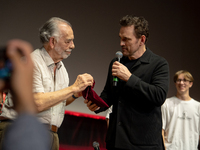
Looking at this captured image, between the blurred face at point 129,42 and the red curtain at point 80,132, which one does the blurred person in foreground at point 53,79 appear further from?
the red curtain at point 80,132

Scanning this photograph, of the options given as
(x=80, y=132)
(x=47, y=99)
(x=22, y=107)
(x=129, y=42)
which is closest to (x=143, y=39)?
(x=129, y=42)

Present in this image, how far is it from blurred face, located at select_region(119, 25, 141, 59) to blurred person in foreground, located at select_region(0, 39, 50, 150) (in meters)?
1.54

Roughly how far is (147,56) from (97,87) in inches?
126

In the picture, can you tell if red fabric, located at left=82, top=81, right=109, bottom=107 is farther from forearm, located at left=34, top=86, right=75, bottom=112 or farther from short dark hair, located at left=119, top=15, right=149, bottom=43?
short dark hair, located at left=119, top=15, right=149, bottom=43

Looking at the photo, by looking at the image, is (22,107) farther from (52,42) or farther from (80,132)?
(80,132)

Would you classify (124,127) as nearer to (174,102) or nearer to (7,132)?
(7,132)

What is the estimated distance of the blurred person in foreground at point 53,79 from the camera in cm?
166

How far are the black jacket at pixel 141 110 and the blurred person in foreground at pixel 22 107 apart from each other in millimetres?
1283

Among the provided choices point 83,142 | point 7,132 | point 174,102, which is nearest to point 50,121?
point 7,132

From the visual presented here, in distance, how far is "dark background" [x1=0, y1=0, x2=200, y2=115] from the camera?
4.46m

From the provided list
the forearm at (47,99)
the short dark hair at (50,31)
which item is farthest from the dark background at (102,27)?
the forearm at (47,99)

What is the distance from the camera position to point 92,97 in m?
1.81

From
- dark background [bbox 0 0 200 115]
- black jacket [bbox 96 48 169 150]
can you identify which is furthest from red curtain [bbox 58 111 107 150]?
black jacket [bbox 96 48 169 150]

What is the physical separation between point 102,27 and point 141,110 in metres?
3.68
